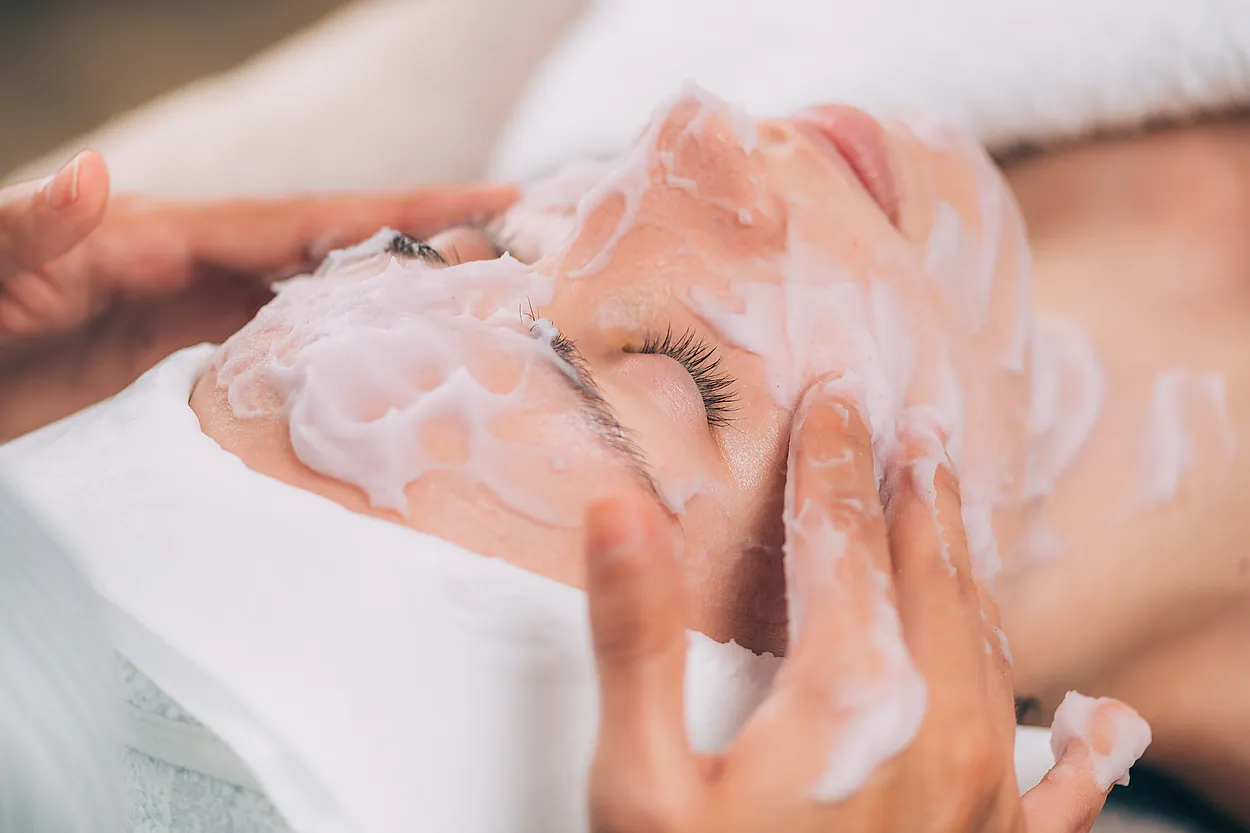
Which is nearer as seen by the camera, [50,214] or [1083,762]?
[1083,762]

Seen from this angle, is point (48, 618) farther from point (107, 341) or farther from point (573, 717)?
point (107, 341)

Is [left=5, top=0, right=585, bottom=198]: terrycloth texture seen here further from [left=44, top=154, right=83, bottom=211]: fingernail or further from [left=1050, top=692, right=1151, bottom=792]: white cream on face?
[left=1050, top=692, right=1151, bottom=792]: white cream on face

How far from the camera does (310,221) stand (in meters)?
0.92

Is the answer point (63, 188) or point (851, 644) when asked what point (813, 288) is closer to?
point (851, 644)

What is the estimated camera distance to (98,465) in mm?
560

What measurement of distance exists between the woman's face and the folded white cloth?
31 millimetres

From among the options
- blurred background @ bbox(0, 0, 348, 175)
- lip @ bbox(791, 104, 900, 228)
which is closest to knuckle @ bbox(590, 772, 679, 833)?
lip @ bbox(791, 104, 900, 228)

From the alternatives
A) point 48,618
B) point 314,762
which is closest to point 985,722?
point 314,762

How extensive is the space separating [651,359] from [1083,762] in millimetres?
387

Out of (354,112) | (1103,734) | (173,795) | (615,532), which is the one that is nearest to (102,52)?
(354,112)

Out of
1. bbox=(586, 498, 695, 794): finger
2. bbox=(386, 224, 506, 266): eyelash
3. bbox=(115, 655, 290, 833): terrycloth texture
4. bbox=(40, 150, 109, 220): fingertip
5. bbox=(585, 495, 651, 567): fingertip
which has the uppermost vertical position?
bbox=(40, 150, 109, 220): fingertip

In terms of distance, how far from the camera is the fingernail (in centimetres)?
74

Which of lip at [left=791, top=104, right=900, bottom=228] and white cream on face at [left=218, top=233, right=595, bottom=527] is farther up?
lip at [left=791, top=104, right=900, bottom=228]

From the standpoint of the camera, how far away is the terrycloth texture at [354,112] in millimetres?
1166
